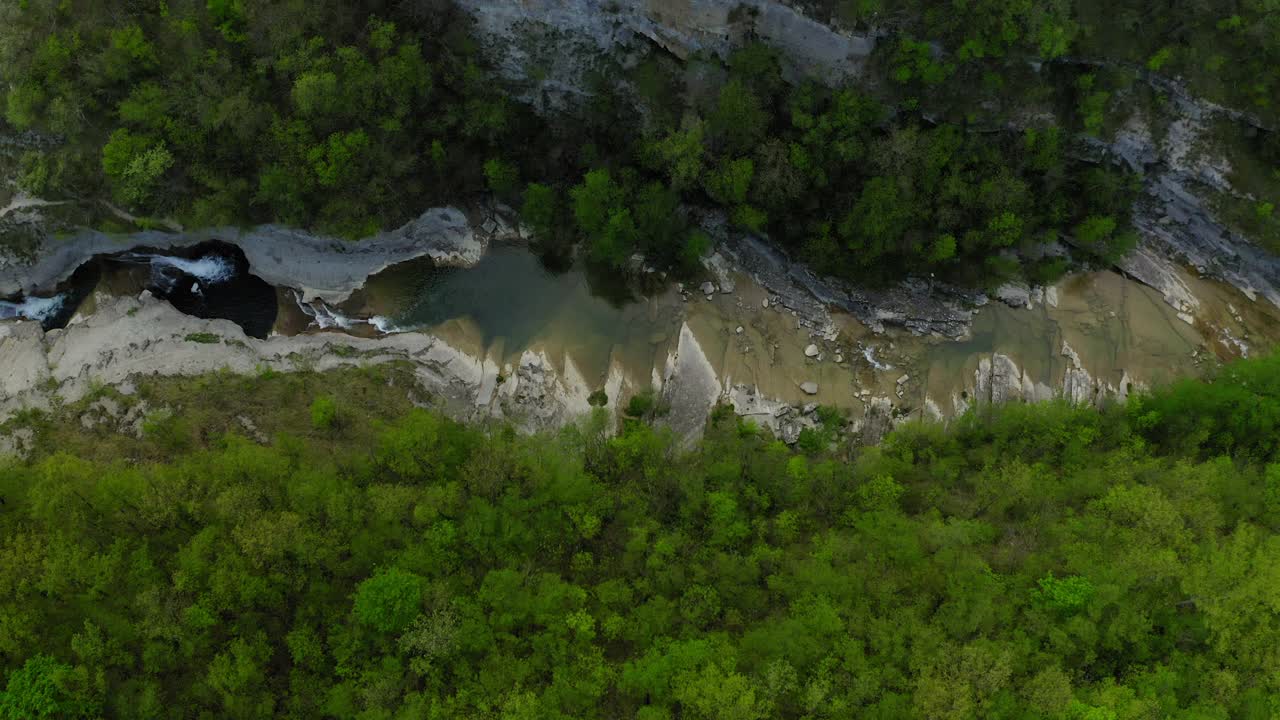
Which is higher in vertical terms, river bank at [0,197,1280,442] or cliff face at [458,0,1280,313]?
cliff face at [458,0,1280,313]

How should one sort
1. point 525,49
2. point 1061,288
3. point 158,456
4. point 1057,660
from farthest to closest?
point 1061,288
point 525,49
point 158,456
point 1057,660

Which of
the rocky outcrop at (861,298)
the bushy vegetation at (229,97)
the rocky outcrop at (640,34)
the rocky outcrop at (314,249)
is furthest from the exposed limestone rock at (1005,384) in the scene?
the bushy vegetation at (229,97)

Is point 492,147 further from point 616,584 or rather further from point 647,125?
point 616,584

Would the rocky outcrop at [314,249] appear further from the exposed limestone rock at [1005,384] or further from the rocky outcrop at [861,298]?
the exposed limestone rock at [1005,384]

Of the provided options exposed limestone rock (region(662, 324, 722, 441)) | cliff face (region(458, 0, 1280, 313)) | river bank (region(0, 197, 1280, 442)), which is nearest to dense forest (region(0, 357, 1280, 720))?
exposed limestone rock (region(662, 324, 722, 441))

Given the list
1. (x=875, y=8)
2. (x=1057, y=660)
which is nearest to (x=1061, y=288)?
(x=875, y=8)

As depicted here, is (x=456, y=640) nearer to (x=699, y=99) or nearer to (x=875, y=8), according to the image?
(x=699, y=99)

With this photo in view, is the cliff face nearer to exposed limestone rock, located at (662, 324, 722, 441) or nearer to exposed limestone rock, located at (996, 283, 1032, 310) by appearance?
exposed limestone rock, located at (996, 283, 1032, 310)
